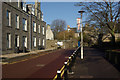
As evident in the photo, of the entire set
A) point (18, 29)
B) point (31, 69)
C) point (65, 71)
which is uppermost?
point (18, 29)

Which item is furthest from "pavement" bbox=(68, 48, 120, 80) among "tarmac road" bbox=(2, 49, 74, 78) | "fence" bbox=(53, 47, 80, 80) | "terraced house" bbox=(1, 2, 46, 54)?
"terraced house" bbox=(1, 2, 46, 54)

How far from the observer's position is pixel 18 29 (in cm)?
2972

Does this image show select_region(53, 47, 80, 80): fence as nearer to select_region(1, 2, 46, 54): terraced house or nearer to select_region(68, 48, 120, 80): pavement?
select_region(68, 48, 120, 80): pavement

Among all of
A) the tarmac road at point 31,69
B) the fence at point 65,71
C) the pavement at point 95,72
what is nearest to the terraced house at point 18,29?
the tarmac road at point 31,69

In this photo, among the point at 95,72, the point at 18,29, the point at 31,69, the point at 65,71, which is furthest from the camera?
the point at 18,29

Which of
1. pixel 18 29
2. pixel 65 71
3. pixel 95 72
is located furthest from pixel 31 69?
pixel 18 29

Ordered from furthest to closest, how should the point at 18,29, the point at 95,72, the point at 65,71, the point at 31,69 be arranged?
1. the point at 18,29
2. the point at 31,69
3. the point at 95,72
4. the point at 65,71

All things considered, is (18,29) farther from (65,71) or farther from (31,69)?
(65,71)

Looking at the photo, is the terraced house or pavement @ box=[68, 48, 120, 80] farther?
the terraced house

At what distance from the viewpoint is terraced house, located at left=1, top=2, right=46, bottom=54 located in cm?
2468

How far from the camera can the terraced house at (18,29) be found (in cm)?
2468

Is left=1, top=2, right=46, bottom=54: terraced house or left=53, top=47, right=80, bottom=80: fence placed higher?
left=1, top=2, right=46, bottom=54: terraced house

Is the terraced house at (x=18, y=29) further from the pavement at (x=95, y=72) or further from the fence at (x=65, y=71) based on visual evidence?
the fence at (x=65, y=71)

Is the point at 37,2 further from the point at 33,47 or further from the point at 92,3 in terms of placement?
the point at 92,3
